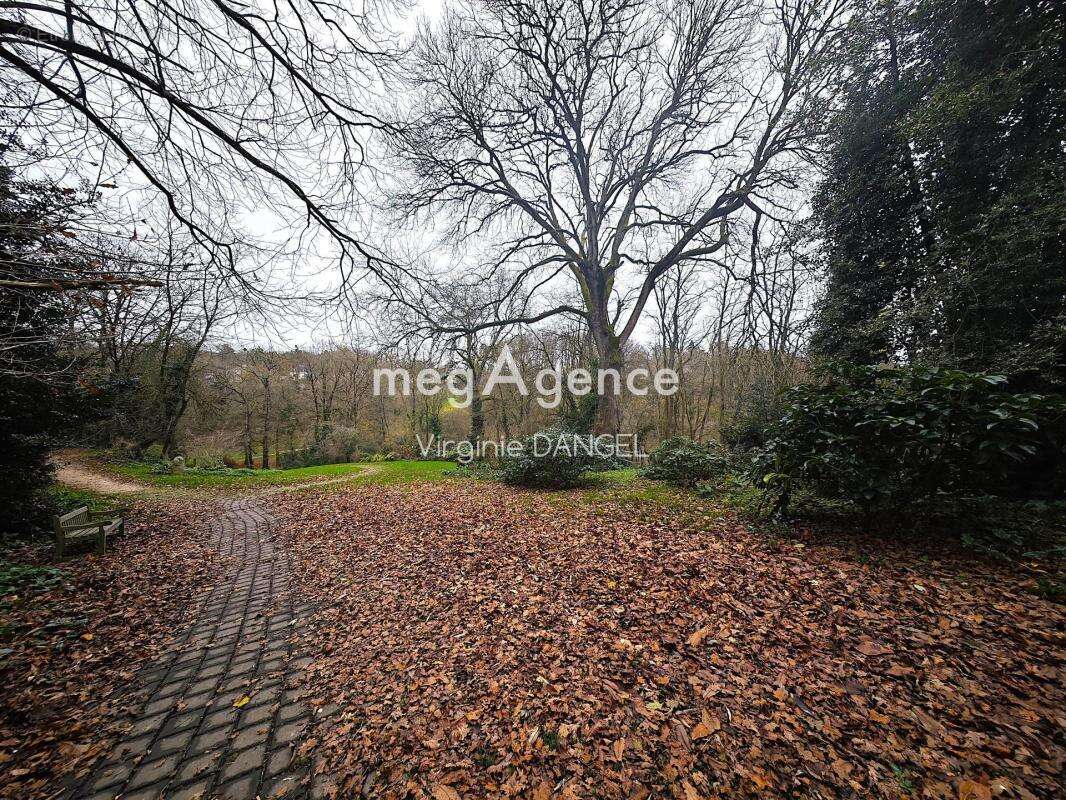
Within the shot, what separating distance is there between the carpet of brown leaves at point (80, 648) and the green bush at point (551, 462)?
18.5 ft

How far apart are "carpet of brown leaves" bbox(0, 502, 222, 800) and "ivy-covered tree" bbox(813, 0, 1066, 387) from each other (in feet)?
29.6

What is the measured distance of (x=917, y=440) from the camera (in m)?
3.46

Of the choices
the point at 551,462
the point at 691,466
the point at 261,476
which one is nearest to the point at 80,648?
the point at 551,462

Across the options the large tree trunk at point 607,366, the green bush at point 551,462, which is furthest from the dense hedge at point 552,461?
the large tree trunk at point 607,366

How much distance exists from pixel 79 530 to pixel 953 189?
14.0 m

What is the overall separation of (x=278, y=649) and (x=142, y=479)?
16033mm

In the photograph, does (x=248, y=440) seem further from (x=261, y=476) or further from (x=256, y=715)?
(x=256, y=715)

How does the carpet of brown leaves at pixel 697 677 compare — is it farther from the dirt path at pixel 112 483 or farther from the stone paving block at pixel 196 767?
the dirt path at pixel 112 483

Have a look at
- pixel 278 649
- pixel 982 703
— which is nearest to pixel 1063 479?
pixel 982 703

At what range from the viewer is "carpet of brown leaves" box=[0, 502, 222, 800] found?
6.88ft

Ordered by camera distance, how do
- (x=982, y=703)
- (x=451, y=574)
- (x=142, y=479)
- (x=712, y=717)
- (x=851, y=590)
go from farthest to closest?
(x=142, y=479), (x=451, y=574), (x=851, y=590), (x=712, y=717), (x=982, y=703)

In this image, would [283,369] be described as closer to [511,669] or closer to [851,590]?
[511,669]

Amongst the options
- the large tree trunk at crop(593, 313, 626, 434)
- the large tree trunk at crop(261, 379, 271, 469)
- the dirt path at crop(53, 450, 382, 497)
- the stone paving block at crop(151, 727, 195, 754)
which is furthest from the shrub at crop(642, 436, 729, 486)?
the large tree trunk at crop(261, 379, 271, 469)

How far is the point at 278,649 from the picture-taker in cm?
314
